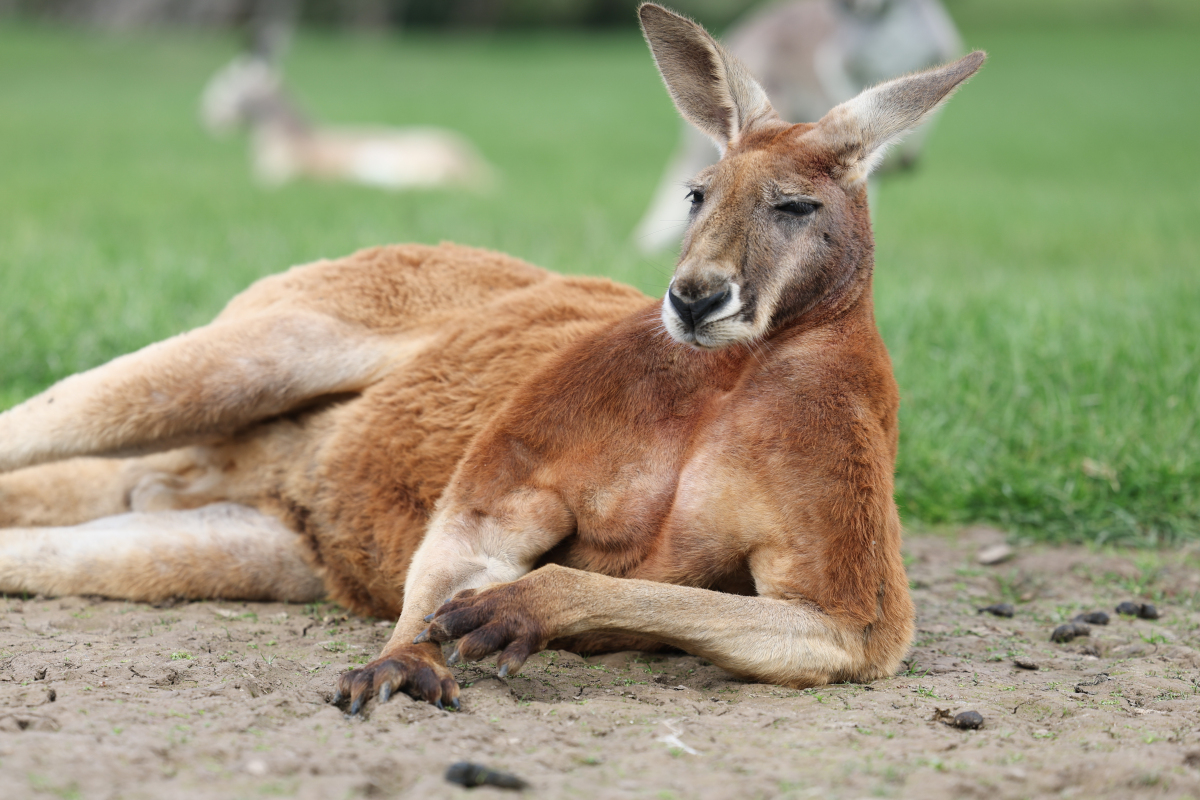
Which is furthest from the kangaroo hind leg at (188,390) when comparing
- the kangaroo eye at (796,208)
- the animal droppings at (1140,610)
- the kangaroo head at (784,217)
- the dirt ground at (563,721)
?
the animal droppings at (1140,610)

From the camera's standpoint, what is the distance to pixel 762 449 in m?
2.97

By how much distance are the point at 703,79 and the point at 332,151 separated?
1408cm

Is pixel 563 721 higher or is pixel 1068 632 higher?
pixel 563 721

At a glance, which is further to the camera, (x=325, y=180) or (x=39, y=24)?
(x=39, y=24)

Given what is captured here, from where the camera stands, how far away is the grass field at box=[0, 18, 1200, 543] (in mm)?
5250

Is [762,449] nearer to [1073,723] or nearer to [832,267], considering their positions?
[832,267]

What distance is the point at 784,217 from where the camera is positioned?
312 centimetres

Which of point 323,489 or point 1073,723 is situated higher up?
point 323,489

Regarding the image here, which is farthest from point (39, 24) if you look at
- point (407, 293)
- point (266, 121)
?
point (407, 293)

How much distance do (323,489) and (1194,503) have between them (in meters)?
3.57

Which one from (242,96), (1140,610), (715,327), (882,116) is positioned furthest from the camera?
(242,96)

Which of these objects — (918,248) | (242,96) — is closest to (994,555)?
(918,248)

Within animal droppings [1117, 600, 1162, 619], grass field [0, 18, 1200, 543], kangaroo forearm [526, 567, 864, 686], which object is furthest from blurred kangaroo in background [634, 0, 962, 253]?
kangaroo forearm [526, 567, 864, 686]

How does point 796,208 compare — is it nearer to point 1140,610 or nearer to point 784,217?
point 784,217
